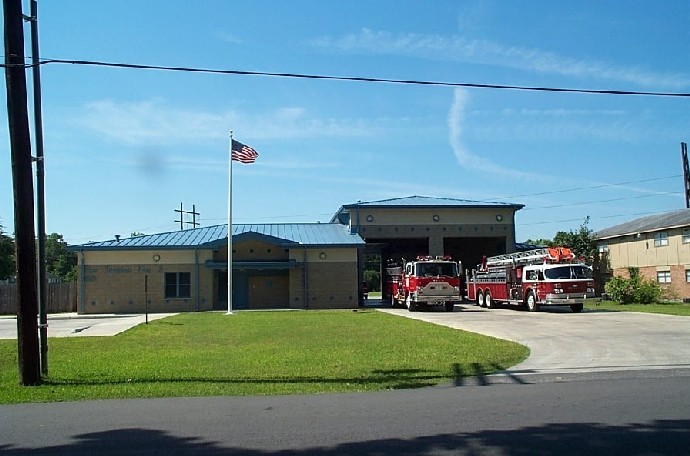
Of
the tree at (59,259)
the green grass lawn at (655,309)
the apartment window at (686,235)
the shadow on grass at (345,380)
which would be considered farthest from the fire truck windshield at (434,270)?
the tree at (59,259)

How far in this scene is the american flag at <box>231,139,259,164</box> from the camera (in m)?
37.8

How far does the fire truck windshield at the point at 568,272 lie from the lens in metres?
31.6

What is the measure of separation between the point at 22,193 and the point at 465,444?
28.9 feet

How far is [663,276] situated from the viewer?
45.8 metres

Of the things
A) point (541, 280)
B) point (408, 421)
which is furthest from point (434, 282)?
point (408, 421)

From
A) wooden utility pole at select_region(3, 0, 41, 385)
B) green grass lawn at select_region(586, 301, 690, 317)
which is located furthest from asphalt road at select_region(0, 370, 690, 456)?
green grass lawn at select_region(586, 301, 690, 317)

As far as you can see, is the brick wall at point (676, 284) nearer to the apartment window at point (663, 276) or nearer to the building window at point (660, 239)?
the apartment window at point (663, 276)

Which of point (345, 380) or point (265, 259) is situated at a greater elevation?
point (265, 259)

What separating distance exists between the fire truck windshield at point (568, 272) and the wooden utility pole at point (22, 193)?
2498 cm

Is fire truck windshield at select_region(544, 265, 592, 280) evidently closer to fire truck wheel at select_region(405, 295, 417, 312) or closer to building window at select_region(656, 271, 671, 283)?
fire truck wheel at select_region(405, 295, 417, 312)

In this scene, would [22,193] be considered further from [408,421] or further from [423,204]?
[423,204]

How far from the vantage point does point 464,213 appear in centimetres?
4597

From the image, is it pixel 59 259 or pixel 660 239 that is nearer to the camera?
pixel 660 239

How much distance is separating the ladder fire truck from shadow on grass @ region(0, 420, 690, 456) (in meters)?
24.2
